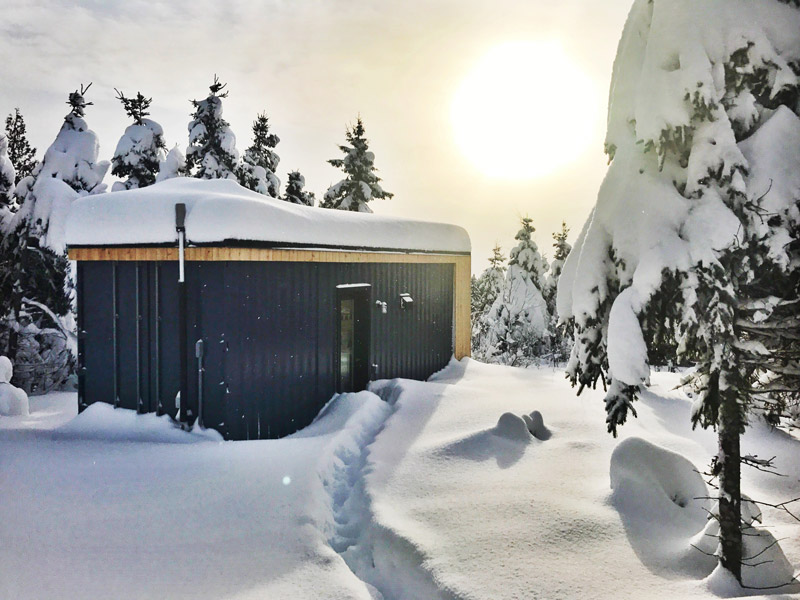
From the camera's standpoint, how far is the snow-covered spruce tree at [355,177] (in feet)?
83.5

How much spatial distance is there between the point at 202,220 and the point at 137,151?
1567 centimetres

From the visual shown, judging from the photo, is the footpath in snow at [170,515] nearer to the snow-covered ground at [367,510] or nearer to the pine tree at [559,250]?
the snow-covered ground at [367,510]

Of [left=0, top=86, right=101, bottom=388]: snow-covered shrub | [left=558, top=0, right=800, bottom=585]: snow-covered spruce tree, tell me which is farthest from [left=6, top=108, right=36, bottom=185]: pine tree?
[left=558, top=0, right=800, bottom=585]: snow-covered spruce tree

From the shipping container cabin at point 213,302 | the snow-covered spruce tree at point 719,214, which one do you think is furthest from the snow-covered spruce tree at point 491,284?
the snow-covered spruce tree at point 719,214

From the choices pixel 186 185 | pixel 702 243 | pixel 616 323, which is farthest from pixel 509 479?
pixel 186 185

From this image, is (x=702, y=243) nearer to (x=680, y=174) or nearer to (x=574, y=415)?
(x=680, y=174)

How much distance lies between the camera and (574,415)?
8.62 metres

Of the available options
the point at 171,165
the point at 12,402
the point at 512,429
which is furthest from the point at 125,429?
the point at 171,165

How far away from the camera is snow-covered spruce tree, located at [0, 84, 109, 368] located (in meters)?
17.0

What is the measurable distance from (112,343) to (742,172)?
8.63 meters

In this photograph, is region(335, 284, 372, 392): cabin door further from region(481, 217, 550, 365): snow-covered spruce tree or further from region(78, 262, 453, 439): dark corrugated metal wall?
region(481, 217, 550, 365): snow-covered spruce tree

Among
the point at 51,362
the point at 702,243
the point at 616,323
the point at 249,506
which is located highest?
the point at 702,243

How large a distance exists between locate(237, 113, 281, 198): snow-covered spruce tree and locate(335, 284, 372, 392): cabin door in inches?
554

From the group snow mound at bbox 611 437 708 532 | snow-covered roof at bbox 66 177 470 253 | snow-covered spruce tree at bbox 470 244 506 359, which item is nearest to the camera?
snow mound at bbox 611 437 708 532
